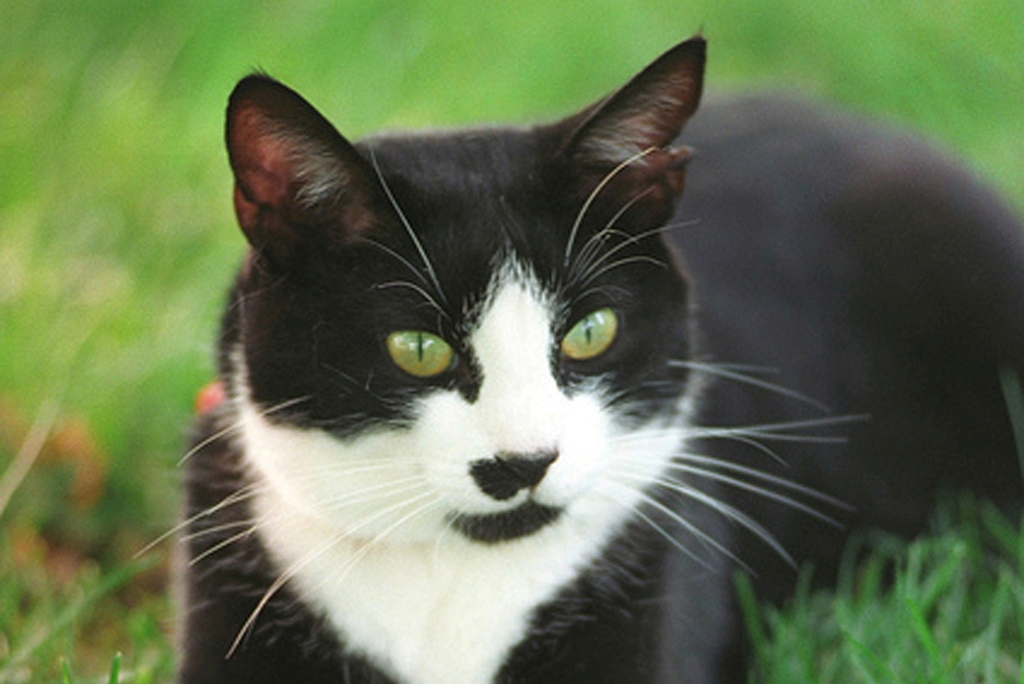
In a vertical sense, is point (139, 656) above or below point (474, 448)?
below

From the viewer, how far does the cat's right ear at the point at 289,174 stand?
152 cm

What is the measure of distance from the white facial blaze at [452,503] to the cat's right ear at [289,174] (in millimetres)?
187

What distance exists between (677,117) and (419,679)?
72cm

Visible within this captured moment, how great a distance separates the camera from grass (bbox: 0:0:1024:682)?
98.3 inches

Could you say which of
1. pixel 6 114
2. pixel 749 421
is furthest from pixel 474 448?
pixel 6 114

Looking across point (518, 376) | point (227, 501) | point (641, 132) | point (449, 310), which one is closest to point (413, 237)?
point (449, 310)

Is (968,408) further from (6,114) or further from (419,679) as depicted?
(6,114)

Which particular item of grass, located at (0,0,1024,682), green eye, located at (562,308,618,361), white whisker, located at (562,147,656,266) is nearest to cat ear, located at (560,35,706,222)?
white whisker, located at (562,147,656,266)

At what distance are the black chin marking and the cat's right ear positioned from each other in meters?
0.34

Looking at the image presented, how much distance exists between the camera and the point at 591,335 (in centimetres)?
167

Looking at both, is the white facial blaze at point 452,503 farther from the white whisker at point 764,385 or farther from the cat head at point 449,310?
the white whisker at point 764,385

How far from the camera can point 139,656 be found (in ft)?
6.73

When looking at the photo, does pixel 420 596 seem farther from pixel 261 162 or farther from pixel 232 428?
pixel 261 162

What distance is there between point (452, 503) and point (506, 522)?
88 millimetres
